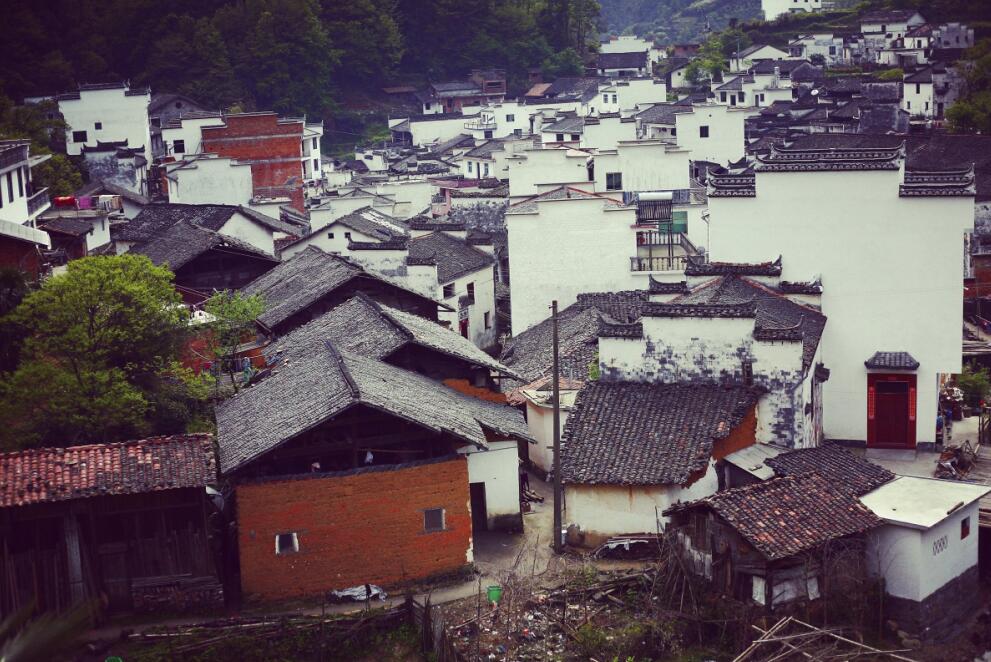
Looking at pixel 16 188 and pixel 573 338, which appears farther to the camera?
pixel 16 188

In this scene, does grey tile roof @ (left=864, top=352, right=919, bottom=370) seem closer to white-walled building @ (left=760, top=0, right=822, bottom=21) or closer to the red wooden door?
the red wooden door

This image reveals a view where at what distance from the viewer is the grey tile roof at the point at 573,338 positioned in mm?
28000

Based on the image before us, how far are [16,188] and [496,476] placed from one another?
17.1 m

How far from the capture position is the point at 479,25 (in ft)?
291

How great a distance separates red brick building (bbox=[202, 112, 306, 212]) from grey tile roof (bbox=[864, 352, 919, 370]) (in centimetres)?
3395

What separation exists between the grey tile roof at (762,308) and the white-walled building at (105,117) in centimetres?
3949

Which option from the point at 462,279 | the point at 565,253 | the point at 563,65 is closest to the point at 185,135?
the point at 462,279

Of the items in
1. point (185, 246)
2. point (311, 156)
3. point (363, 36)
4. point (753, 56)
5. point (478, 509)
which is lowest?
point (478, 509)

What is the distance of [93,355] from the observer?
75.6 feet

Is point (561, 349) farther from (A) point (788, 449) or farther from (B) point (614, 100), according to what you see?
(B) point (614, 100)

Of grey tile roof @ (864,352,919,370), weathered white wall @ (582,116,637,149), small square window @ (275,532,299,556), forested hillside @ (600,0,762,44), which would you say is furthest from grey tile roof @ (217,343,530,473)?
forested hillside @ (600,0,762,44)

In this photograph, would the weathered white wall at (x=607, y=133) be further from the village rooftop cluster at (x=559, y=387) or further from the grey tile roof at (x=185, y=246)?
the grey tile roof at (x=185, y=246)

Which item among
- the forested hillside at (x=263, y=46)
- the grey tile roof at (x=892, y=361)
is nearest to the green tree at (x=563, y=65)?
the forested hillside at (x=263, y=46)

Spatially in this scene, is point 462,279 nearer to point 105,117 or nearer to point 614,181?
point 614,181
